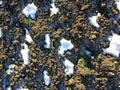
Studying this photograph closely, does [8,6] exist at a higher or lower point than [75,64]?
higher

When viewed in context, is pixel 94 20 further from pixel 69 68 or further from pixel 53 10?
pixel 69 68

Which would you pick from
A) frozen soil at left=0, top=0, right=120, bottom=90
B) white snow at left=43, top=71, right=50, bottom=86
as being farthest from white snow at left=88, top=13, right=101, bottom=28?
white snow at left=43, top=71, right=50, bottom=86

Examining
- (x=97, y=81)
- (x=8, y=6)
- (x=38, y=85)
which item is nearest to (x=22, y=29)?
(x=8, y=6)

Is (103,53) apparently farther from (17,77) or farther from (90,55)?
(17,77)

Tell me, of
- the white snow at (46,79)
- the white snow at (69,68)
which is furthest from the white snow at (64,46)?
the white snow at (46,79)

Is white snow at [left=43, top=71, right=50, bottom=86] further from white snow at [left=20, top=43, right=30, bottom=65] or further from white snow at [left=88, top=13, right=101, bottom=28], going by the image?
white snow at [left=88, top=13, right=101, bottom=28]
